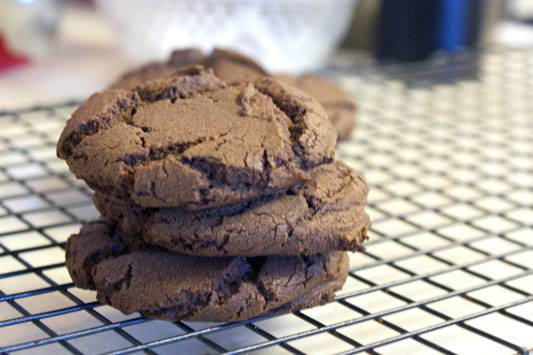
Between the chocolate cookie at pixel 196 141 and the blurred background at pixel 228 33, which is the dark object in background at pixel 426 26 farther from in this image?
the chocolate cookie at pixel 196 141

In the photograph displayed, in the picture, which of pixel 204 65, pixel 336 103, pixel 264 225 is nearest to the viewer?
pixel 264 225

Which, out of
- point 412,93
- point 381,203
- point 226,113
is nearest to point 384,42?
point 412,93

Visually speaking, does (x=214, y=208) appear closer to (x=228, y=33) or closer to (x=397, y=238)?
(x=397, y=238)

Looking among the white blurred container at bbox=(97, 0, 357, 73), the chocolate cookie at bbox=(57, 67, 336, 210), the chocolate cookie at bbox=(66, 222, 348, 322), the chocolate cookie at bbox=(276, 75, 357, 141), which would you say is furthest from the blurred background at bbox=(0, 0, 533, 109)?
the chocolate cookie at bbox=(66, 222, 348, 322)

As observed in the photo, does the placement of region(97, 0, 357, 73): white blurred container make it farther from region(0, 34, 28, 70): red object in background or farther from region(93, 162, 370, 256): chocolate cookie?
region(93, 162, 370, 256): chocolate cookie

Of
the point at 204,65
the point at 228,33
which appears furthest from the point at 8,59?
the point at 204,65
